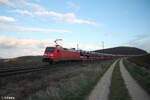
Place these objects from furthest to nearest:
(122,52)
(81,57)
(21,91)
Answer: (122,52)
(81,57)
(21,91)

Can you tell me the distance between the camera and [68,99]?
679 cm

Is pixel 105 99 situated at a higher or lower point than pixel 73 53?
lower

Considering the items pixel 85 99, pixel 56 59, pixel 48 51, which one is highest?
pixel 48 51

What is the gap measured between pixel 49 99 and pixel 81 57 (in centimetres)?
2900

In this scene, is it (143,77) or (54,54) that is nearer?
(143,77)

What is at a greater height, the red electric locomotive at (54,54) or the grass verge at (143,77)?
the red electric locomotive at (54,54)

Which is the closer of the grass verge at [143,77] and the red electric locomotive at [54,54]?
the grass verge at [143,77]

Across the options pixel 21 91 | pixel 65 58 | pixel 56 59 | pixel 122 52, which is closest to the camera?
pixel 21 91

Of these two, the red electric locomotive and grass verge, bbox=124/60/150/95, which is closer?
grass verge, bbox=124/60/150/95

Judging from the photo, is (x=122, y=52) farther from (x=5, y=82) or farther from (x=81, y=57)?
(x=5, y=82)

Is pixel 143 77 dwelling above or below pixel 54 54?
below

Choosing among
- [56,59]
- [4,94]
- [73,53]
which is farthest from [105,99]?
[73,53]

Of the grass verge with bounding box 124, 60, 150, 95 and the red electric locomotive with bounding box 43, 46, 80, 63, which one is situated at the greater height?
the red electric locomotive with bounding box 43, 46, 80, 63

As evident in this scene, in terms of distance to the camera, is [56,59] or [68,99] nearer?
[68,99]
